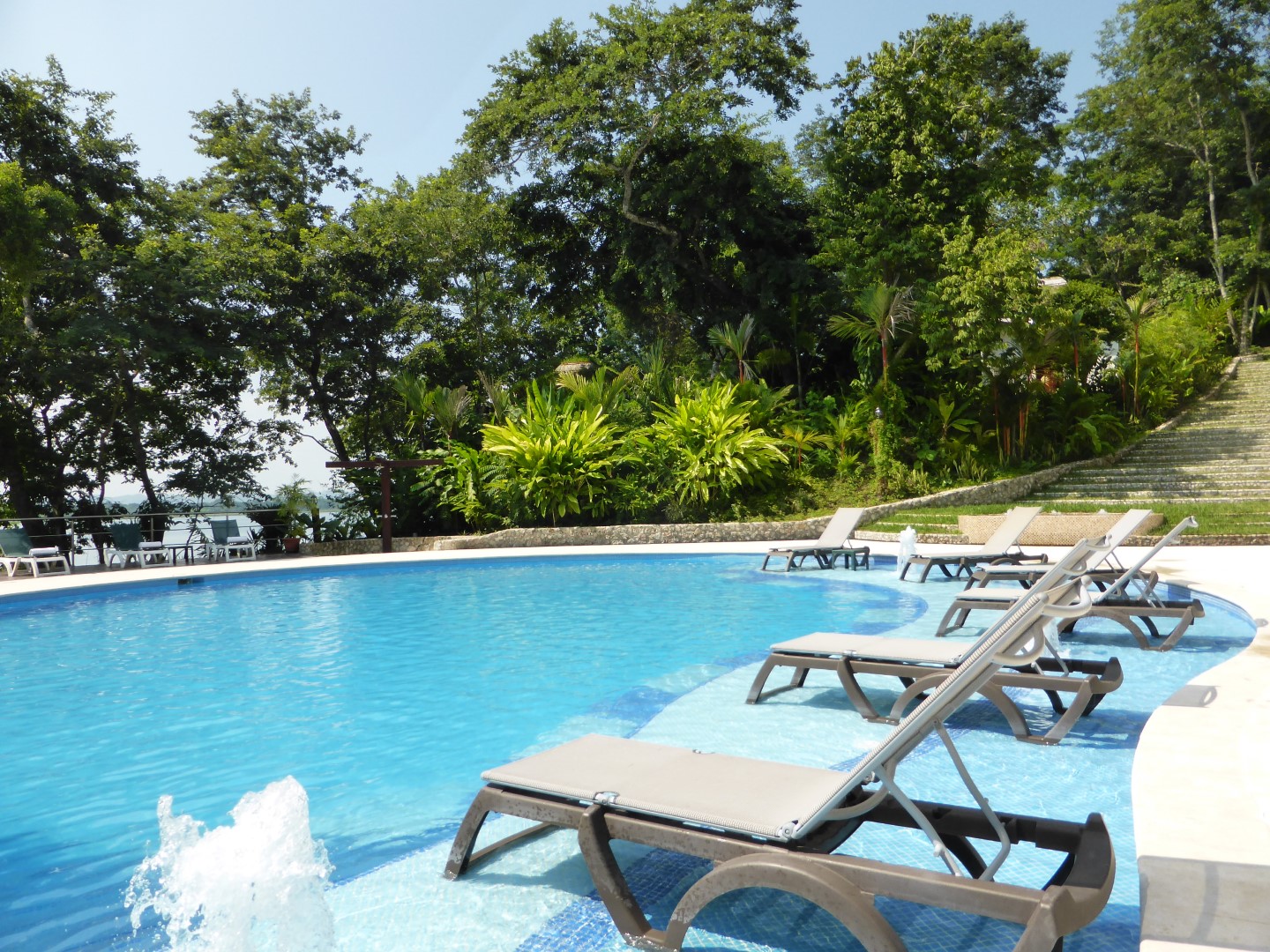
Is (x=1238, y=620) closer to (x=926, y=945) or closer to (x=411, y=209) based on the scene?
(x=926, y=945)

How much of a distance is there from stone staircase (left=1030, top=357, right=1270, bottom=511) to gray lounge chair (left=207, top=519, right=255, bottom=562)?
646 inches

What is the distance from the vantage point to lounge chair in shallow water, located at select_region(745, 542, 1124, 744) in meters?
4.73

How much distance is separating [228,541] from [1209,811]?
18.2 metres

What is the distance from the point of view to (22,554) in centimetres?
1605

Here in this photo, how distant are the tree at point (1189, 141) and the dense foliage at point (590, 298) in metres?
7.06

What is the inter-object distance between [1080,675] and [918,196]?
1619 cm

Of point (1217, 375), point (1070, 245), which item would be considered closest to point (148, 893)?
point (1217, 375)

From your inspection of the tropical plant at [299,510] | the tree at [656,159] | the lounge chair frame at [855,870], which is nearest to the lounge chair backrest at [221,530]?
the tropical plant at [299,510]

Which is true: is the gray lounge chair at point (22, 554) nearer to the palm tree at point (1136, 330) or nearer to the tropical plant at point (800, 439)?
the tropical plant at point (800, 439)

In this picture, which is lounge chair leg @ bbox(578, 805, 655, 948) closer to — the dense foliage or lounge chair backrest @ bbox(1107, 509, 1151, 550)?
lounge chair backrest @ bbox(1107, 509, 1151, 550)

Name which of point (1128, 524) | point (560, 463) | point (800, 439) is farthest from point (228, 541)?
point (1128, 524)

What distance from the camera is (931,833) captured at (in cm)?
266

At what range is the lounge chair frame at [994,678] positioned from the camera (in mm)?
4742

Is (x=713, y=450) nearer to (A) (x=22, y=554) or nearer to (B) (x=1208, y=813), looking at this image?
(A) (x=22, y=554)
